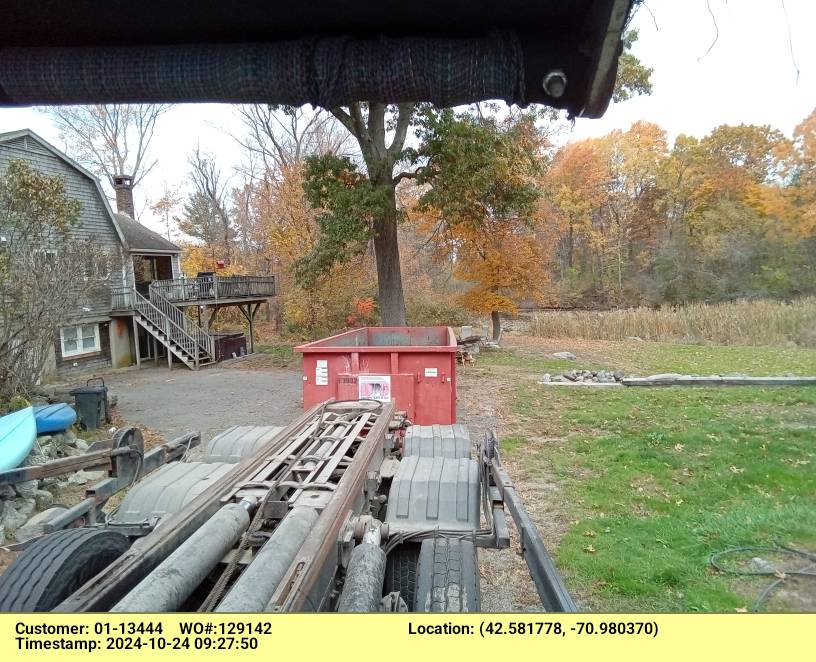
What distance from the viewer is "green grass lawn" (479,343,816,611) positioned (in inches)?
145

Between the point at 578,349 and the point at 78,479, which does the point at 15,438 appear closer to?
the point at 78,479

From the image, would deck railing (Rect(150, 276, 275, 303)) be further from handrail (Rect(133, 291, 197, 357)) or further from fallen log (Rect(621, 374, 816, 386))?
fallen log (Rect(621, 374, 816, 386))

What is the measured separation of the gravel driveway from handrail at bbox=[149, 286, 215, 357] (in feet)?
Answer: 4.06

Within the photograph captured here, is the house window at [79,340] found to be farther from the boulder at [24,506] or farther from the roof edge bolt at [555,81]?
the roof edge bolt at [555,81]

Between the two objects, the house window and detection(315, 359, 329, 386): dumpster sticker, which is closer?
detection(315, 359, 329, 386): dumpster sticker

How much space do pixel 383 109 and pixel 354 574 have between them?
46.2 ft

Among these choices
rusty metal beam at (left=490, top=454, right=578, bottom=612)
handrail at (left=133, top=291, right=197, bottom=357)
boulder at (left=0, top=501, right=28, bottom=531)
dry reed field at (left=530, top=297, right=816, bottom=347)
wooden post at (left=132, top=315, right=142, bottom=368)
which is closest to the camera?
rusty metal beam at (left=490, top=454, right=578, bottom=612)

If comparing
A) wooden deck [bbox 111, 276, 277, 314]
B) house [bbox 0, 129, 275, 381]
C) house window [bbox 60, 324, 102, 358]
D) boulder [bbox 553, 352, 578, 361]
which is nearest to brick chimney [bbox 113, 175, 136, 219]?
house [bbox 0, 129, 275, 381]

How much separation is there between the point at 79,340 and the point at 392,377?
50.0 ft

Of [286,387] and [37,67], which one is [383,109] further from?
[37,67]

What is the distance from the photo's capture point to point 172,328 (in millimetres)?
18844

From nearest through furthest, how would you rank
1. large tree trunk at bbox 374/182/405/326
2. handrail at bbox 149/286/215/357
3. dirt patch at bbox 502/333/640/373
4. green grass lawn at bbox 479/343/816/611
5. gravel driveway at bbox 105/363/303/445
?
green grass lawn at bbox 479/343/816/611 → gravel driveway at bbox 105/363/303/445 → large tree trunk at bbox 374/182/405/326 → dirt patch at bbox 502/333/640/373 → handrail at bbox 149/286/215/357

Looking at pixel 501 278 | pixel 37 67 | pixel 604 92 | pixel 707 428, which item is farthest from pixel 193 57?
pixel 501 278

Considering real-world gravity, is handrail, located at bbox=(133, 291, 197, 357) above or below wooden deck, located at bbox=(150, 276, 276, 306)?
below
